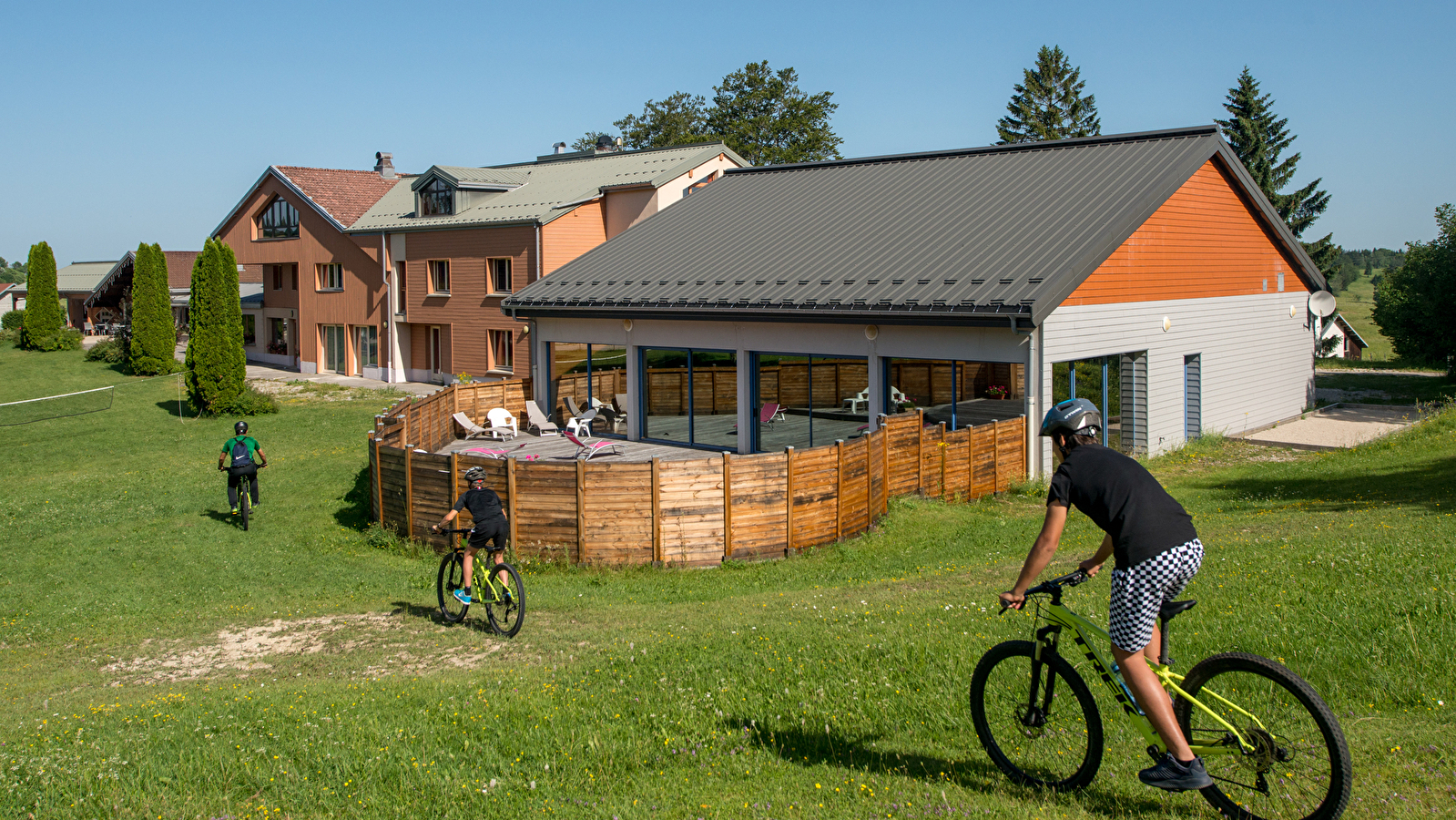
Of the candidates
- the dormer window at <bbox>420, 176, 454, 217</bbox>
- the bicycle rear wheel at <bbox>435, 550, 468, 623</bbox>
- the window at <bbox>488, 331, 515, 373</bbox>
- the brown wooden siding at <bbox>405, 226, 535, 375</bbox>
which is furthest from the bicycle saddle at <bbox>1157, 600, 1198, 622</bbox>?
the dormer window at <bbox>420, 176, 454, 217</bbox>

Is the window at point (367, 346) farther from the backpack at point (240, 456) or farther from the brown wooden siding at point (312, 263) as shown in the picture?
the backpack at point (240, 456)

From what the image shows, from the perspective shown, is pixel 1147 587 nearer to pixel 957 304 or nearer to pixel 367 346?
pixel 957 304

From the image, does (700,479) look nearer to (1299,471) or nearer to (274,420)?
(1299,471)

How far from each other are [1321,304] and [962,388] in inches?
573

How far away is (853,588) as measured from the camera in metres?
12.5

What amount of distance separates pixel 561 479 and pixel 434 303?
28950 mm

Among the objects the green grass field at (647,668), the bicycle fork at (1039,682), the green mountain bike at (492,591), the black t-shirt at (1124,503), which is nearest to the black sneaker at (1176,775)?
the green grass field at (647,668)

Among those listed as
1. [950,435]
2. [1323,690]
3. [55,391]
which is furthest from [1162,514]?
[55,391]

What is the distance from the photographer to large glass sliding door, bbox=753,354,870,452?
2366 cm

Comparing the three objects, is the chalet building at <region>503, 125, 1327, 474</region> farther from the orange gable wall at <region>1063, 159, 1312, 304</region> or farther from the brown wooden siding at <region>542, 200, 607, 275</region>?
the brown wooden siding at <region>542, 200, 607, 275</region>

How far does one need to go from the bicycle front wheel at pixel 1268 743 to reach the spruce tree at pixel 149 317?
49.8m

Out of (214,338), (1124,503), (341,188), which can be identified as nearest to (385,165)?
(341,188)

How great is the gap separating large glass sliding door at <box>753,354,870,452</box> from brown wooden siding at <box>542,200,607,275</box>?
49.0ft

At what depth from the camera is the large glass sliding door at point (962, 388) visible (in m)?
20.8
